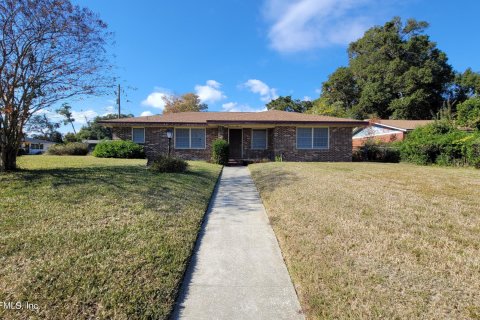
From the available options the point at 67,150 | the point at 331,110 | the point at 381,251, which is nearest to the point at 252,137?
the point at 67,150

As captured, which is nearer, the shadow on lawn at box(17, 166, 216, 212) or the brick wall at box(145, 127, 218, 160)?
the shadow on lawn at box(17, 166, 216, 212)

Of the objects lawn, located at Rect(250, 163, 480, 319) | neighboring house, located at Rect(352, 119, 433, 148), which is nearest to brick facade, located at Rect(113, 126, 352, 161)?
neighboring house, located at Rect(352, 119, 433, 148)

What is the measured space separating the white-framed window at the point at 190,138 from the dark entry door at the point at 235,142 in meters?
1.83

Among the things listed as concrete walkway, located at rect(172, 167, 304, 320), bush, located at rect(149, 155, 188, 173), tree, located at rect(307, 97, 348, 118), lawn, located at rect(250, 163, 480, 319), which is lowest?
concrete walkway, located at rect(172, 167, 304, 320)

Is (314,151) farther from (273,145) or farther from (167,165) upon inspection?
(167,165)

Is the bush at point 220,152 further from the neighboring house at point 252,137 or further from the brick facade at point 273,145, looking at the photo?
the brick facade at point 273,145

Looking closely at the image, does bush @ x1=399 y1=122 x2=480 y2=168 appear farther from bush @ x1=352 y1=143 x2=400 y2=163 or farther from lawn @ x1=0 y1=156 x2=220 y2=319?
lawn @ x1=0 y1=156 x2=220 y2=319

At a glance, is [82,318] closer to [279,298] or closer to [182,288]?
[182,288]

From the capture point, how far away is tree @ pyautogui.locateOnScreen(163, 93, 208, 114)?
4347 cm

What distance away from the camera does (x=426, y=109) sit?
34344 mm

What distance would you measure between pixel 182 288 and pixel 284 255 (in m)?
1.43

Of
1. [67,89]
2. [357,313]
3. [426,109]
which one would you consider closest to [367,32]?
[426,109]

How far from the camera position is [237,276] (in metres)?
2.98

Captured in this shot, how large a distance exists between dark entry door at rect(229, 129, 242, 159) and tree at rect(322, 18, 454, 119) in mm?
26334
